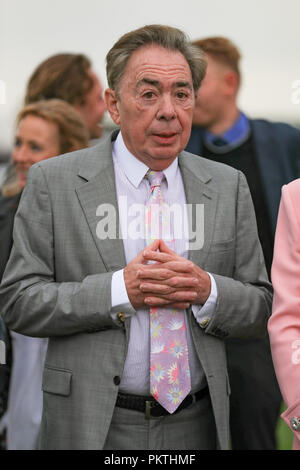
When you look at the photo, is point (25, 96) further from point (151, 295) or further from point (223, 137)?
point (151, 295)

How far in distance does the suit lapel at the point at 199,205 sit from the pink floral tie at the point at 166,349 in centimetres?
9

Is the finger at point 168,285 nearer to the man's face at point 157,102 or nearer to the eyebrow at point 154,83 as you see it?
the man's face at point 157,102

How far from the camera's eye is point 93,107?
15.6ft

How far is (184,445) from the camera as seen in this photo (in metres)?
2.87

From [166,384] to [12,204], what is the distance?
159cm

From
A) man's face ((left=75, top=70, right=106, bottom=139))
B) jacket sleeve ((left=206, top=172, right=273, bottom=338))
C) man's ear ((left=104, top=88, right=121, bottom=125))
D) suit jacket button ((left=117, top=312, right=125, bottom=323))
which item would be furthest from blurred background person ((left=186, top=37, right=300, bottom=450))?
suit jacket button ((left=117, top=312, right=125, bottom=323))

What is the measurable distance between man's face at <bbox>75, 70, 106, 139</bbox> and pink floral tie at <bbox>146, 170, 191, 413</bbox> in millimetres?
1966

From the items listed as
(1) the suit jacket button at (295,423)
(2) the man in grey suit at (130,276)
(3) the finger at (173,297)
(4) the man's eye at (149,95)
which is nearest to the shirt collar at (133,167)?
(2) the man in grey suit at (130,276)

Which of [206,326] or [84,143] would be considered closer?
[206,326]

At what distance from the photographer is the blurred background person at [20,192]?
398 centimetres

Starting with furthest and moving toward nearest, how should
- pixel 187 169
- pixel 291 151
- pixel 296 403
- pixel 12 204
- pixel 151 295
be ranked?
pixel 291 151 < pixel 12 204 < pixel 187 169 < pixel 151 295 < pixel 296 403

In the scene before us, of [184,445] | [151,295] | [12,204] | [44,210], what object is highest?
[44,210]

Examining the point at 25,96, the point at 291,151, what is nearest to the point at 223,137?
the point at 291,151

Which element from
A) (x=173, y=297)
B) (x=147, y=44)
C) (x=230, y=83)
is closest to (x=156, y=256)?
(x=173, y=297)
